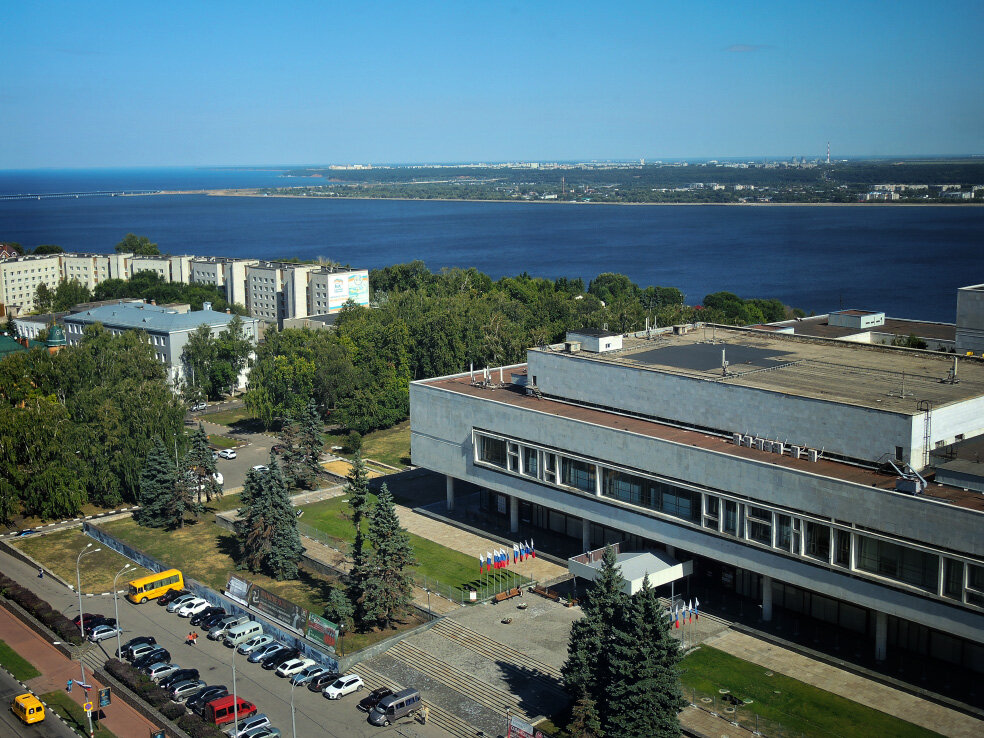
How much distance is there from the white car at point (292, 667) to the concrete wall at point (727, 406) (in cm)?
1836

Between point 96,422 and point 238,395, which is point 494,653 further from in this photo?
point 238,395

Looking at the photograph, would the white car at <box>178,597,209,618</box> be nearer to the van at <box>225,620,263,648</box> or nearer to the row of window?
the van at <box>225,620,263,648</box>

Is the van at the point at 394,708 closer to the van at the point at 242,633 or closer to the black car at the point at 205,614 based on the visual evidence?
the van at the point at 242,633

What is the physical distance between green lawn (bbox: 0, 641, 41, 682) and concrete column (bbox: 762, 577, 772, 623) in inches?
1062

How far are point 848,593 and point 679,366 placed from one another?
15049mm

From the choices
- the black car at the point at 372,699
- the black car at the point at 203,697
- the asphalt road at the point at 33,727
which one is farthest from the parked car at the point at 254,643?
the asphalt road at the point at 33,727

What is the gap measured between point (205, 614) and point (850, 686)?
987 inches

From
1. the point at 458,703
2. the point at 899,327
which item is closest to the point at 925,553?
the point at 458,703

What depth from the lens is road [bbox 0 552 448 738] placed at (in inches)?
1227

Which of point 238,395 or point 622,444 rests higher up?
point 622,444

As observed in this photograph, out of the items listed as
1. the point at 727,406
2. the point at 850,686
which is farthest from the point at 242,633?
the point at 850,686

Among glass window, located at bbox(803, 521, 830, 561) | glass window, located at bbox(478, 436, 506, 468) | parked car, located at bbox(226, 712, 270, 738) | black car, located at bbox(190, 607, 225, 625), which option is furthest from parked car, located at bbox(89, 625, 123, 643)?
glass window, located at bbox(803, 521, 830, 561)

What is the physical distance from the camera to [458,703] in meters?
32.4

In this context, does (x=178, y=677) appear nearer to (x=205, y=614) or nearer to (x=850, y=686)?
(x=205, y=614)
